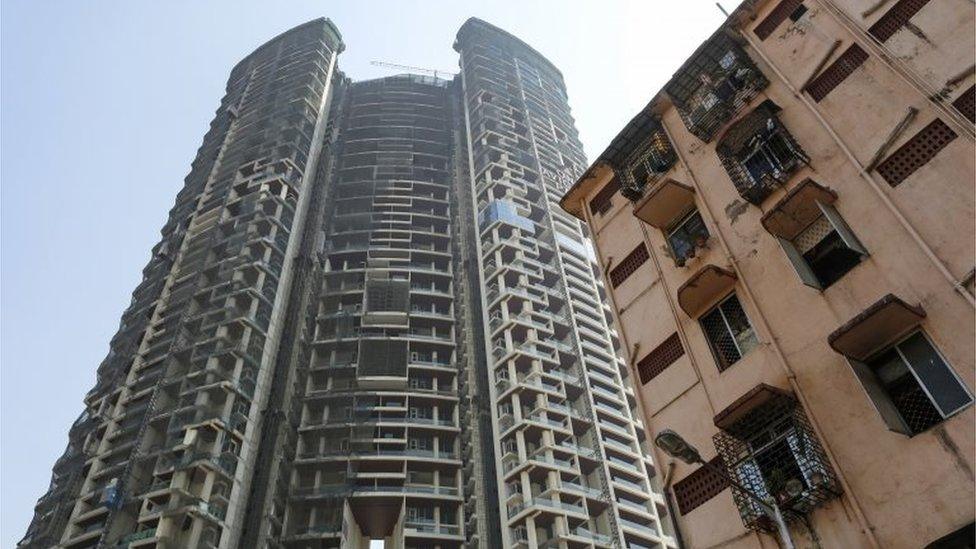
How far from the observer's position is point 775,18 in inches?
662

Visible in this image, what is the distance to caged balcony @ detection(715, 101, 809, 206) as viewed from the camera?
14312 mm

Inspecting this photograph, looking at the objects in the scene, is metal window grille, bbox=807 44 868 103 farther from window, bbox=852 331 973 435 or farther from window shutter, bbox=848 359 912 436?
window shutter, bbox=848 359 912 436

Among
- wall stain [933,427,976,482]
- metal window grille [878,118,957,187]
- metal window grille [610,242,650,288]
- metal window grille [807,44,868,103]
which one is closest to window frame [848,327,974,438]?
wall stain [933,427,976,482]

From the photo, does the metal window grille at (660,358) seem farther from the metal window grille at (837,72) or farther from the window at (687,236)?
the metal window grille at (837,72)

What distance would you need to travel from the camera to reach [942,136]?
12.0 metres

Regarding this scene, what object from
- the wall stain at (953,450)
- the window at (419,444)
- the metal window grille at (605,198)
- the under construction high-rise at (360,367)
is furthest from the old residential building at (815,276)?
the window at (419,444)

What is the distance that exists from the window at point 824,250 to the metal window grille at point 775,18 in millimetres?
→ 6121

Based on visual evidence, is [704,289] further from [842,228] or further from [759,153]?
[759,153]

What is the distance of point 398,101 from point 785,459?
231ft

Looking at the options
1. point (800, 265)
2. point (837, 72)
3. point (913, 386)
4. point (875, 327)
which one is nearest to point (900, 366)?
point (913, 386)

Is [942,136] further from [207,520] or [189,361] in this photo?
[189,361]

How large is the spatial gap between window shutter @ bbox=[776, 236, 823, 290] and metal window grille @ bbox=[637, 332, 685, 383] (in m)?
3.10

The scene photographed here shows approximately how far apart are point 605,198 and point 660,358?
6116 millimetres

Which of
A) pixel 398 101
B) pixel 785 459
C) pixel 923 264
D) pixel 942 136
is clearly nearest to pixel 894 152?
pixel 942 136
